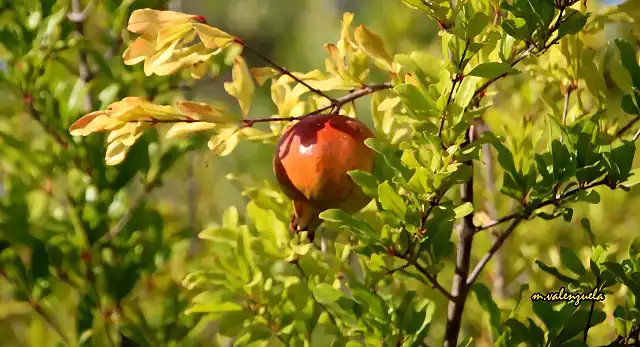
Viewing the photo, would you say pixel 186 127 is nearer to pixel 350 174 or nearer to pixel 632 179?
pixel 350 174

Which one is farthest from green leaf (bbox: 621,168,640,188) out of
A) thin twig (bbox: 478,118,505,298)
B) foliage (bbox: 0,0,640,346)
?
thin twig (bbox: 478,118,505,298)

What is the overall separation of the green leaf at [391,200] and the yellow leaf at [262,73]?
7.4 inches

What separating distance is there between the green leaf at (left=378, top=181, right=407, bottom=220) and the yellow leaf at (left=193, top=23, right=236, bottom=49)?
19cm

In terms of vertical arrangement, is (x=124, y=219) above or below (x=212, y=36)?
below

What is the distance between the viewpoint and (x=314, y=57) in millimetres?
3354

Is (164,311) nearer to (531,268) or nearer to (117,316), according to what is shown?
(117,316)

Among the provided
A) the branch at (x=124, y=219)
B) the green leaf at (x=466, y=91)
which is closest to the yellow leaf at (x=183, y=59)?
the green leaf at (x=466, y=91)

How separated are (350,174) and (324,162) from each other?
0.18 ft

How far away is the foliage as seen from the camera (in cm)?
60

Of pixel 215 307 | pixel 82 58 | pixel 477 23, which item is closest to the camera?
Result: pixel 477 23

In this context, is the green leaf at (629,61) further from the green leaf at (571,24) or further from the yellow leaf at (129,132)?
the yellow leaf at (129,132)

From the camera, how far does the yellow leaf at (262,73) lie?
2.36 ft

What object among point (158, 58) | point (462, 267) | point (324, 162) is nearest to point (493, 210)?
point (462, 267)

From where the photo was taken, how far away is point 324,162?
0.66 m
